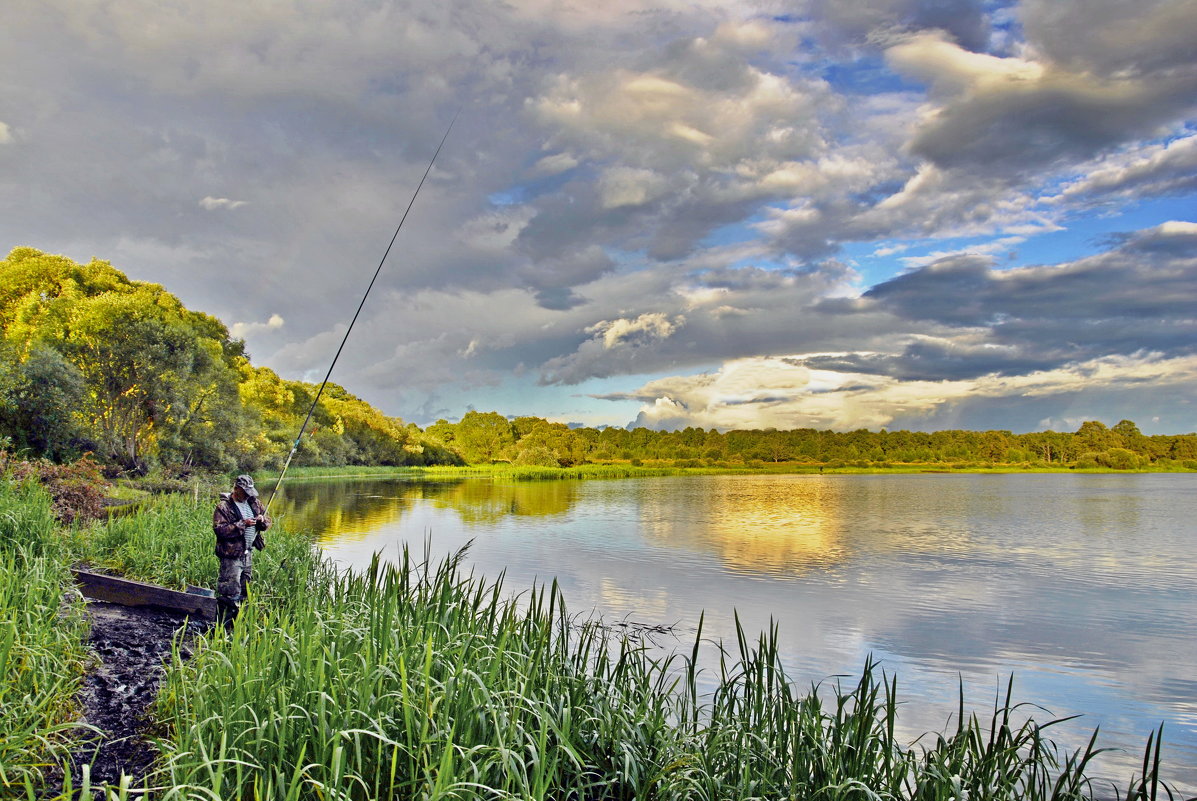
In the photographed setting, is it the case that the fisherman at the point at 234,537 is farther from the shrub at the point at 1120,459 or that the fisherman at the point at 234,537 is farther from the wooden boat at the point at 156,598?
the shrub at the point at 1120,459

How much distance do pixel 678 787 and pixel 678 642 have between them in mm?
5923

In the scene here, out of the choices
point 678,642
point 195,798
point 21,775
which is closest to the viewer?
point 195,798

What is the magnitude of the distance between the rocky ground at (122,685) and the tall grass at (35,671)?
152mm

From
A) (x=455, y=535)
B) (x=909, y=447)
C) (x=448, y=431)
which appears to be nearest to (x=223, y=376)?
(x=455, y=535)

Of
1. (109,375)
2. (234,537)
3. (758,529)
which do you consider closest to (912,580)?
(758,529)

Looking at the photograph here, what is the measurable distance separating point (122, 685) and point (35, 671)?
1.01 metres

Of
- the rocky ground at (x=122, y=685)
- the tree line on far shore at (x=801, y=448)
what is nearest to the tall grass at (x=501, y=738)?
the rocky ground at (x=122, y=685)

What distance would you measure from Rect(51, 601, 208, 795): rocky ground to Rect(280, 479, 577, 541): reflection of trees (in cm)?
1077

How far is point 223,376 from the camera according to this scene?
3284 cm

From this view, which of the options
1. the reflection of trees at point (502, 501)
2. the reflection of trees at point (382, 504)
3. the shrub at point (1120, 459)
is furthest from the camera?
the shrub at point (1120, 459)

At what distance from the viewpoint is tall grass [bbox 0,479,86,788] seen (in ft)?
12.0

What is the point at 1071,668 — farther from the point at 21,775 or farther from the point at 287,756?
the point at 21,775

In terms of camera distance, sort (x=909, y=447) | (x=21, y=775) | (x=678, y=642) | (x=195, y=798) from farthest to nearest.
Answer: (x=909, y=447) < (x=678, y=642) < (x=21, y=775) < (x=195, y=798)

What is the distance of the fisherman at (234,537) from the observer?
7281 mm
